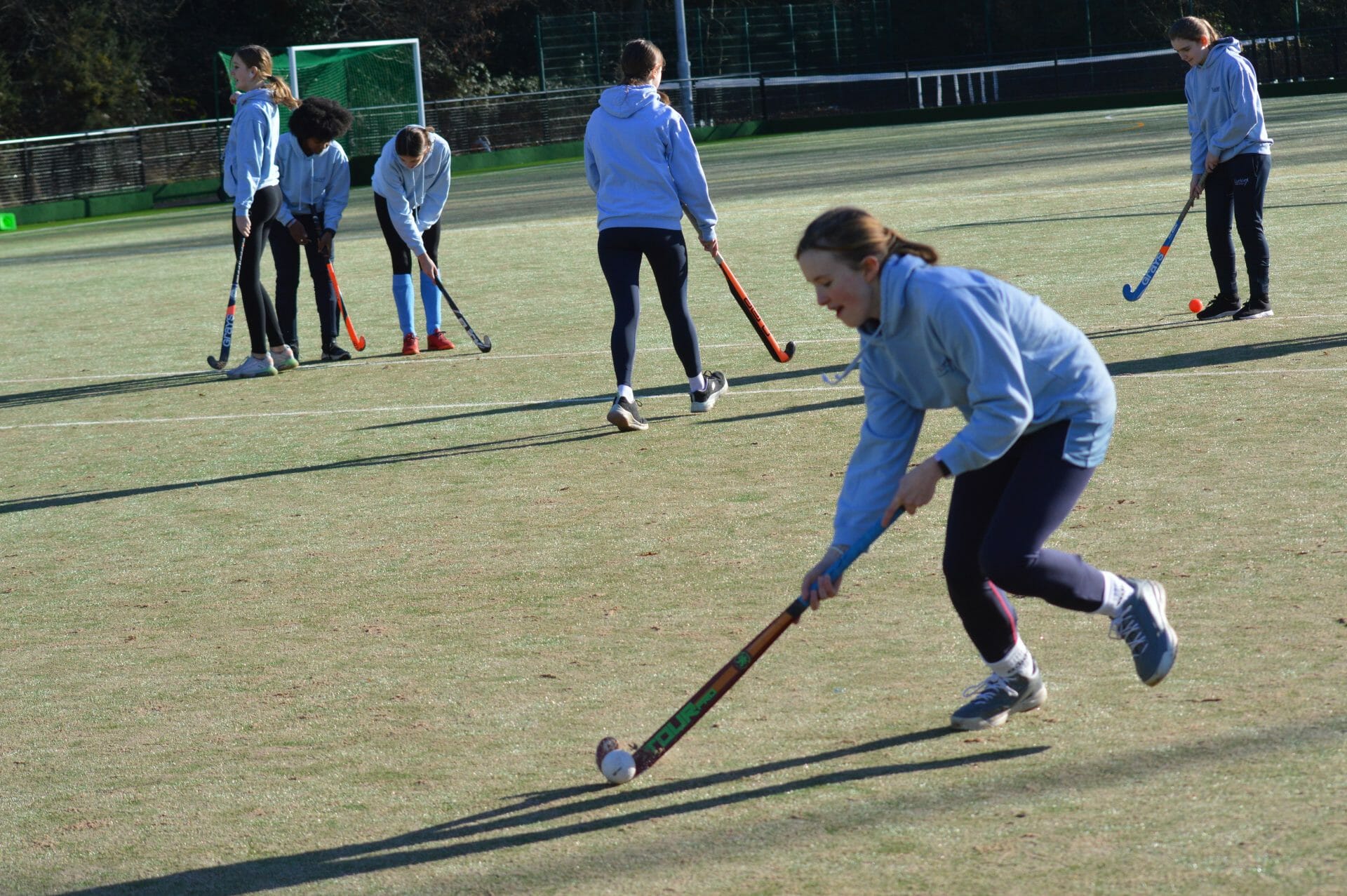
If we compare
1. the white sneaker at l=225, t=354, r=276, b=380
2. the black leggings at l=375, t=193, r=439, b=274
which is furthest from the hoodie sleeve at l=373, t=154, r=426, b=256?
the white sneaker at l=225, t=354, r=276, b=380

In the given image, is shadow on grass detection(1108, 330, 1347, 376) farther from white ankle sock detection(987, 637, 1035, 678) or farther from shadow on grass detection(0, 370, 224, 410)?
shadow on grass detection(0, 370, 224, 410)

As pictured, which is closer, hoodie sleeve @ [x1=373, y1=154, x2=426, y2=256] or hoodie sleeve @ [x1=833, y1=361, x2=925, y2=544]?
hoodie sleeve @ [x1=833, y1=361, x2=925, y2=544]

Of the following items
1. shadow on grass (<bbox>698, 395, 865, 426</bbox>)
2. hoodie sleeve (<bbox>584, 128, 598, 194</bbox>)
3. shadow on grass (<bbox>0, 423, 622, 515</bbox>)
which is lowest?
shadow on grass (<bbox>0, 423, 622, 515</bbox>)

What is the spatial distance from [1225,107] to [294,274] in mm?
6123

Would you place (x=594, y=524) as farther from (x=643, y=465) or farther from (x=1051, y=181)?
(x=1051, y=181)

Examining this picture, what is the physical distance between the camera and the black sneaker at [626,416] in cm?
818

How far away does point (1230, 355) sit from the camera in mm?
9039

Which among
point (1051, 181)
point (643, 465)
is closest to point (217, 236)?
point (1051, 181)

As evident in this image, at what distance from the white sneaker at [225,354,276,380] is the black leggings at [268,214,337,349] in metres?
0.33

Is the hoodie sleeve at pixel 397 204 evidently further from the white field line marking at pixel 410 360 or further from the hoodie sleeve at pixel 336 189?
the white field line marking at pixel 410 360

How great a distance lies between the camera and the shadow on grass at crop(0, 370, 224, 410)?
10.8 metres

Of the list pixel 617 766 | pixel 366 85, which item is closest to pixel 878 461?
pixel 617 766

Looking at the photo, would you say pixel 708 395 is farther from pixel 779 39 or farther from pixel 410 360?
pixel 779 39

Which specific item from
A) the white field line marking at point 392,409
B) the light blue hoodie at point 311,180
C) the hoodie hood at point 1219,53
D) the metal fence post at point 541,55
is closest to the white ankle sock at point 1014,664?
the white field line marking at point 392,409
